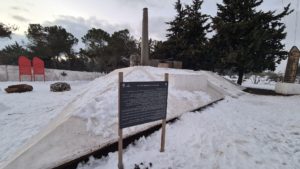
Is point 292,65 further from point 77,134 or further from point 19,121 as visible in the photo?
point 19,121

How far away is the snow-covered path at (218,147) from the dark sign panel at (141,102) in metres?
0.84

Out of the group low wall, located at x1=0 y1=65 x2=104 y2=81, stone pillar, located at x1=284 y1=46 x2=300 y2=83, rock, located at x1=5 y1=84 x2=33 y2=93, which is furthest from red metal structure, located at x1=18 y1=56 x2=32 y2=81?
stone pillar, located at x1=284 y1=46 x2=300 y2=83

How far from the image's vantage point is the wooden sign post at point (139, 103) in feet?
9.65

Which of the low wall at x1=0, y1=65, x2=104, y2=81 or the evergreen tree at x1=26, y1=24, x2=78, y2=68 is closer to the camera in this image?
the low wall at x1=0, y1=65, x2=104, y2=81

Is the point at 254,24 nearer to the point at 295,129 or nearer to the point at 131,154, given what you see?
the point at 295,129

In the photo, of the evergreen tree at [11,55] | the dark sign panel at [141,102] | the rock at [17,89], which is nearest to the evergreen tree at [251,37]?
the dark sign panel at [141,102]

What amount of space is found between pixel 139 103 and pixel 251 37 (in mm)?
18428

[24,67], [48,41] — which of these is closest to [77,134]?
[24,67]

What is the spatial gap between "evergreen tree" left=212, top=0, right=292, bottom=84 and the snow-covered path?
1327 centimetres

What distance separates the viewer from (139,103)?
124 inches

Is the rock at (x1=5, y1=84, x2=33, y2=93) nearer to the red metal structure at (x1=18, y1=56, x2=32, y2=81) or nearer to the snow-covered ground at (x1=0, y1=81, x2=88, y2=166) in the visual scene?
the snow-covered ground at (x1=0, y1=81, x2=88, y2=166)

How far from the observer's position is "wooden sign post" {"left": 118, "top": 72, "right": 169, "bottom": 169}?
2.94m

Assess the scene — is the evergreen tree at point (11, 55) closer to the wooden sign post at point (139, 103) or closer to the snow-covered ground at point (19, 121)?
Result: the snow-covered ground at point (19, 121)

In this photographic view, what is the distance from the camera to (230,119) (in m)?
6.05
